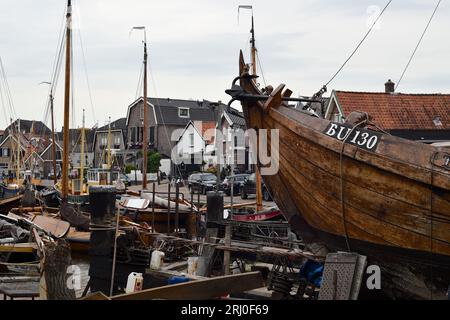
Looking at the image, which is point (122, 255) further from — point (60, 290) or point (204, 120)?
point (204, 120)

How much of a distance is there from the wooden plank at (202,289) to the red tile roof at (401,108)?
25.4 metres

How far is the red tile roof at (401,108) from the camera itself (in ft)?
110

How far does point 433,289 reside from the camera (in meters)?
8.91

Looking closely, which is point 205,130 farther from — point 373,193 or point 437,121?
point 373,193

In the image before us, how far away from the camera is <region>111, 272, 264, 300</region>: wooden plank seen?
8.38m

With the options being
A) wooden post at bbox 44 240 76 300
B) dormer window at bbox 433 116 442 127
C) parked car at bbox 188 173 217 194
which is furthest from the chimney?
wooden post at bbox 44 240 76 300

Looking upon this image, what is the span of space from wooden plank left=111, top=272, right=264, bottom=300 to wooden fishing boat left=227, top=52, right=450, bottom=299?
174 cm

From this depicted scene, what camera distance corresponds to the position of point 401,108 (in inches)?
1353

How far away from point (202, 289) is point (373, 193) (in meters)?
2.82

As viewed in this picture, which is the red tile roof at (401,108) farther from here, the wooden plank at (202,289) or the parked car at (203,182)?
the wooden plank at (202,289)

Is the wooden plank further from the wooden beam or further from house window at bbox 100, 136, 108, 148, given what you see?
house window at bbox 100, 136, 108, 148

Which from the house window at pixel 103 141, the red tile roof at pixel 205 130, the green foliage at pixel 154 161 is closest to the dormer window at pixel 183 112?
the red tile roof at pixel 205 130

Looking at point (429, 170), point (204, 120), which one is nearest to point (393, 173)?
point (429, 170)

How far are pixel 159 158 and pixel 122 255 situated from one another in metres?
47.3
